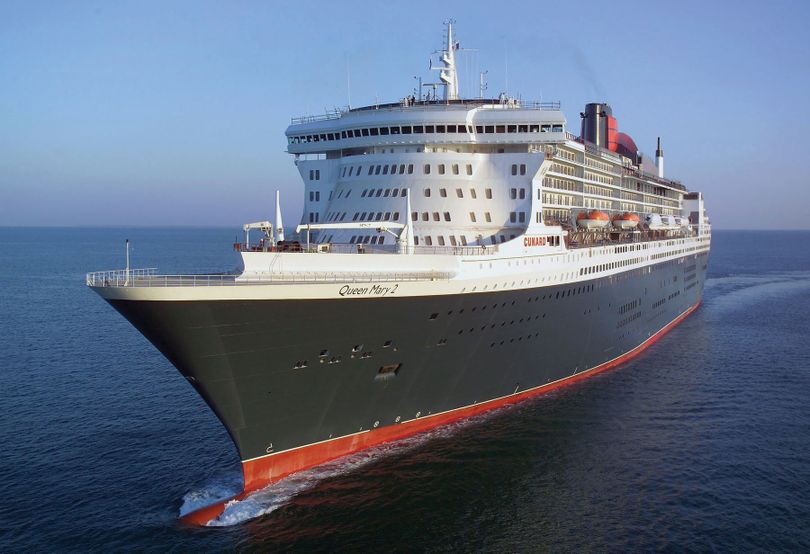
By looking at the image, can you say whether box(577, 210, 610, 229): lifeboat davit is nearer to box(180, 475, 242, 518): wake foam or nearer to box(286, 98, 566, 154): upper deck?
box(286, 98, 566, 154): upper deck

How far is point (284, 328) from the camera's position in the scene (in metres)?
17.4

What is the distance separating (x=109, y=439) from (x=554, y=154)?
20.4m

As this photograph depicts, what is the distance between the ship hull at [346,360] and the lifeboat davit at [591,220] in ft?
13.1

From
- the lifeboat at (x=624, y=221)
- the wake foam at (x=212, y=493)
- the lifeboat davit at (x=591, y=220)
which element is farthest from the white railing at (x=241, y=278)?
the lifeboat at (x=624, y=221)

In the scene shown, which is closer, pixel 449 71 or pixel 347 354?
pixel 347 354

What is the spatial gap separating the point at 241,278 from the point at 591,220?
17.4 meters

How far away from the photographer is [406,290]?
62.5ft

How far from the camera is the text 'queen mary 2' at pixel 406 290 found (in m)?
17.2

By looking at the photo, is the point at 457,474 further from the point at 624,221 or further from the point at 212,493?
the point at 624,221

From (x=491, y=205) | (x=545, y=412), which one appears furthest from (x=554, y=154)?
(x=545, y=412)

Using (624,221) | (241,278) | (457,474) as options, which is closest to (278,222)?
(241,278)

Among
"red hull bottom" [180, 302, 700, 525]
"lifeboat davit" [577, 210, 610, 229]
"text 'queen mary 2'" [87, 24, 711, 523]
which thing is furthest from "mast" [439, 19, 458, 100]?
"red hull bottom" [180, 302, 700, 525]

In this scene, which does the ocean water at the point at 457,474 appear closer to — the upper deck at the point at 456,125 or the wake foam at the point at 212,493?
the wake foam at the point at 212,493

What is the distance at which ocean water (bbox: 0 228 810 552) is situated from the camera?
17.1 meters
